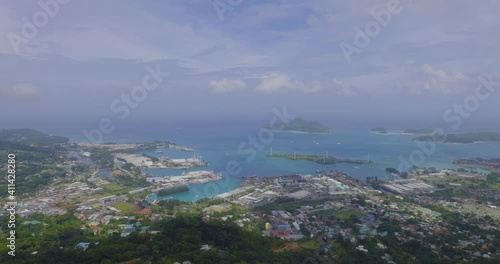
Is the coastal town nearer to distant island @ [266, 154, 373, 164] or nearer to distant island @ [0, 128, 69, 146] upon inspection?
distant island @ [266, 154, 373, 164]

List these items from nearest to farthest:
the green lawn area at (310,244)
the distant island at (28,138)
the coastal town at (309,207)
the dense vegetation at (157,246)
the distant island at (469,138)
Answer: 1. the dense vegetation at (157,246)
2. the green lawn area at (310,244)
3. the coastal town at (309,207)
4. the distant island at (28,138)
5. the distant island at (469,138)

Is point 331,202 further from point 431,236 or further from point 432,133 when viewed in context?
point 432,133

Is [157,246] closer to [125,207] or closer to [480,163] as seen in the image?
[125,207]

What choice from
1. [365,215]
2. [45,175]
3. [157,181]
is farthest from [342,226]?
[45,175]

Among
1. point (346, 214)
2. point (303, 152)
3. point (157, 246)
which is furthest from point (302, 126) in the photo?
point (157, 246)

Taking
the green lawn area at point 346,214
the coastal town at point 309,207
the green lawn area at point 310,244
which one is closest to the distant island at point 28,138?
the coastal town at point 309,207

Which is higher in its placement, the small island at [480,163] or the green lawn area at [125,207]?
the small island at [480,163]

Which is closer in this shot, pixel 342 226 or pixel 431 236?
pixel 431 236

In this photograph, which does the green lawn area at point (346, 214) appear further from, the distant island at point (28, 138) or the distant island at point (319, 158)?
the distant island at point (28, 138)
